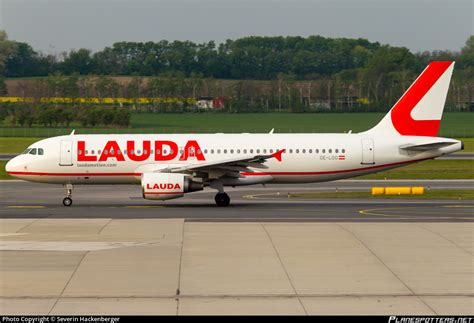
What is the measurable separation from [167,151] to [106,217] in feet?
22.0

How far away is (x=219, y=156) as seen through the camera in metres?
41.7

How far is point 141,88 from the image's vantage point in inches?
5645

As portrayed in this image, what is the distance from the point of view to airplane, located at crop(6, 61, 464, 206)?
4109 cm

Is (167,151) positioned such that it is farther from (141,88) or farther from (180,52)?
(180,52)

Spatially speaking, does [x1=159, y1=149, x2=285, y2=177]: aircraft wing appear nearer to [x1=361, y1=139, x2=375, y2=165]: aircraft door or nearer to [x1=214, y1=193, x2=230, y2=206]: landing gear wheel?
[x1=214, y1=193, x2=230, y2=206]: landing gear wheel

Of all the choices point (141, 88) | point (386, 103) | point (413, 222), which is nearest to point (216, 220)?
point (413, 222)

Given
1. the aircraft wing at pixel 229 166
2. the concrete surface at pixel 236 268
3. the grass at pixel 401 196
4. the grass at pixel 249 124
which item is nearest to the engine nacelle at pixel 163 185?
the aircraft wing at pixel 229 166

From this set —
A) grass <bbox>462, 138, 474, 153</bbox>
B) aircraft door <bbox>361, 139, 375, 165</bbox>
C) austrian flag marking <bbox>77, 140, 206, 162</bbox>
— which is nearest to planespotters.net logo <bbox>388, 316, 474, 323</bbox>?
aircraft door <bbox>361, 139, 375, 165</bbox>

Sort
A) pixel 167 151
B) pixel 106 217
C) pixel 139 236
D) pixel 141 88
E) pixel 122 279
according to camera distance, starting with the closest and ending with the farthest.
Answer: pixel 122 279 < pixel 139 236 < pixel 106 217 < pixel 167 151 < pixel 141 88

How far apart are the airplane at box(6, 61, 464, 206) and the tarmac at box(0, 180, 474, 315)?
5.59 ft

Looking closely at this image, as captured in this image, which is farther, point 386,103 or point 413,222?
point 386,103

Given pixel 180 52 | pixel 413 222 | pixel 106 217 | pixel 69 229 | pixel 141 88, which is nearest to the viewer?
pixel 69 229

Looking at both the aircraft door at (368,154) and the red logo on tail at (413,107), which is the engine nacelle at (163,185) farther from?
the red logo on tail at (413,107)

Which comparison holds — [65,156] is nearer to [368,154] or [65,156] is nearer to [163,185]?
[163,185]
